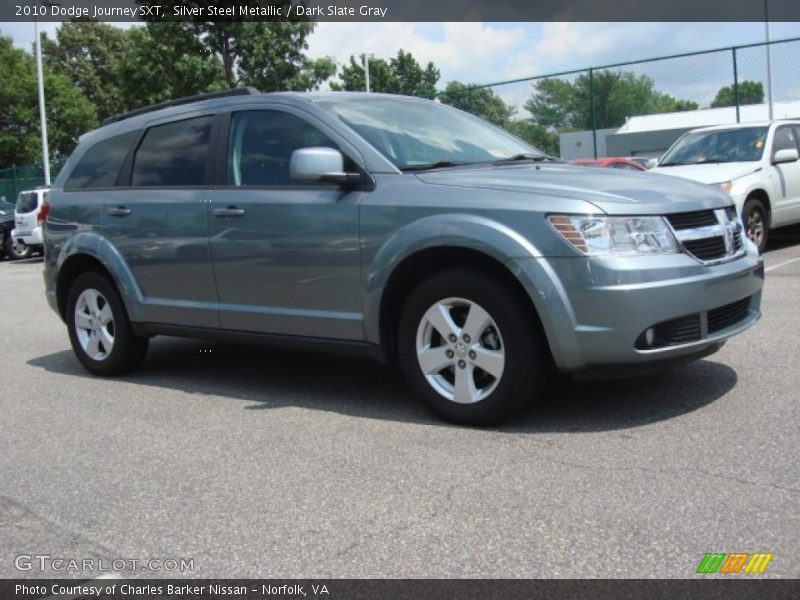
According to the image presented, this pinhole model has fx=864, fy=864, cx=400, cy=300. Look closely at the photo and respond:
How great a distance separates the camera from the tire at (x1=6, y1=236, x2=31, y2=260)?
2164cm

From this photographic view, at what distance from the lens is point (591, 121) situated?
19156 mm

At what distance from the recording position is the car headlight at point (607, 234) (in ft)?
13.2

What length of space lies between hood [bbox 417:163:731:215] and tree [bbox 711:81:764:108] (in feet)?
43.1

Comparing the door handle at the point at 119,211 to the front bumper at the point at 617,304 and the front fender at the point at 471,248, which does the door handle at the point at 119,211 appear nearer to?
the front fender at the point at 471,248

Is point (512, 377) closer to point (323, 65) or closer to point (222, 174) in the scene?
point (222, 174)

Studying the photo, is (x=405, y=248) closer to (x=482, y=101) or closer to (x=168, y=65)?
(x=482, y=101)

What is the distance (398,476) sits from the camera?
3.82 metres

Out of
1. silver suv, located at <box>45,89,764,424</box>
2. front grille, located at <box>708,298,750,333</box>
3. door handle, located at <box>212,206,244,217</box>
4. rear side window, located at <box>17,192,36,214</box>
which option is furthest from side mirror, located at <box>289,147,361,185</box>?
rear side window, located at <box>17,192,36,214</box>

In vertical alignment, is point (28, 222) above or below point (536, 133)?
below

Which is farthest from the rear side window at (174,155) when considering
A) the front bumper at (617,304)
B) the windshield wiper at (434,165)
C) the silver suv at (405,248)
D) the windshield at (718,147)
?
the windshield at (718,147)

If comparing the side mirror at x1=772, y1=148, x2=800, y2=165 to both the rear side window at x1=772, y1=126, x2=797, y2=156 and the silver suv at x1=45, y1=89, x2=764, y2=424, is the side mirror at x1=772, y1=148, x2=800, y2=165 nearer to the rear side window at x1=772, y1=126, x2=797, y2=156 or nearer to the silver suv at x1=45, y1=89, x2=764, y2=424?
the rear side window at x1=772, y1=126, x2=797, y2=156

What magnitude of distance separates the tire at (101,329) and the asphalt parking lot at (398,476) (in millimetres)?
316

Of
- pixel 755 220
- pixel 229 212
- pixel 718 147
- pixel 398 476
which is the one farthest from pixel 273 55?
pixel 398 476

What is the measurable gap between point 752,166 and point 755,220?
664 millimetres
